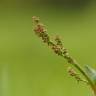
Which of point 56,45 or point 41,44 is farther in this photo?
point 41,44

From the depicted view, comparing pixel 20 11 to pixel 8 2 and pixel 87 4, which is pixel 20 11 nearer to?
pixel 8 2

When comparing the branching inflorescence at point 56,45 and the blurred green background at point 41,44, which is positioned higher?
the blurred green background at point 41,44

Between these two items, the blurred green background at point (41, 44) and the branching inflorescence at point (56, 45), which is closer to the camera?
the branching inflorescence at point (56, 45)

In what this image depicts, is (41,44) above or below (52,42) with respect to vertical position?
Answer: above

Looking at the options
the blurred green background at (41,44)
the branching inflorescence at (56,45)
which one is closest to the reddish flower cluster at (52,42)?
the branching inflorescence at (56,45)

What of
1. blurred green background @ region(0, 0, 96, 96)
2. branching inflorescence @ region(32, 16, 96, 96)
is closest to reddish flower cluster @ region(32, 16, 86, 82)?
branching inflorescence @ region(32, 16, 96, 96)

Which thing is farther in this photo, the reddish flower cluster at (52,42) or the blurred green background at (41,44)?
the blurred green background at (41,44)

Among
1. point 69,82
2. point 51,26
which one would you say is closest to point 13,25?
point 51,26

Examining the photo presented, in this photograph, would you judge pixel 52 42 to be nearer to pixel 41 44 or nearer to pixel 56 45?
pixel 56 45

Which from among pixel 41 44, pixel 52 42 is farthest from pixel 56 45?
pixel 41 44

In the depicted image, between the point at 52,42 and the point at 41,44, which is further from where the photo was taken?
the point at 41,44

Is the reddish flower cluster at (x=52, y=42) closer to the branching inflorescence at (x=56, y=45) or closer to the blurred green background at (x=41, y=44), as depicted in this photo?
the branching inflorescence at (x=56, y=45)
